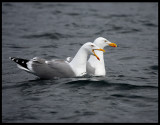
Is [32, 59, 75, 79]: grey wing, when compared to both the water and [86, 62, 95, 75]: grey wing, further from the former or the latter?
[86, 62, 95, 75]: grey wing

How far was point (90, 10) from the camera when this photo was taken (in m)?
22.2

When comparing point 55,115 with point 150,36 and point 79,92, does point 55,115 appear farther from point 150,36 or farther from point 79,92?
point 150,36

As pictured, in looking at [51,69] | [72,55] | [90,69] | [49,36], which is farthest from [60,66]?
[49,36]

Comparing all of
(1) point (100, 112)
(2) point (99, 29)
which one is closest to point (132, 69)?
(1) point (100, 112)

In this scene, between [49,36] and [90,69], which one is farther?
[49,36]

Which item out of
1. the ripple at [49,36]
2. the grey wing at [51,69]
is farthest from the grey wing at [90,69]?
the ripple at [49,36]

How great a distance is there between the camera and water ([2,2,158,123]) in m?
6.77

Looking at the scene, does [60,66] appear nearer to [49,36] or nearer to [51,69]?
[51,69]

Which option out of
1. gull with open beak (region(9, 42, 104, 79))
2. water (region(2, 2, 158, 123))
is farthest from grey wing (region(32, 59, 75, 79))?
water (region(2, 2, 158, 123))

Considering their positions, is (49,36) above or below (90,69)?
above

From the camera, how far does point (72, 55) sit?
12219mm

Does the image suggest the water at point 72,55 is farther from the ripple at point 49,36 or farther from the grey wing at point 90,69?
the grey wing at point 90,69

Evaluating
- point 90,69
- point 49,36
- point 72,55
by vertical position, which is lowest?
point 90,69

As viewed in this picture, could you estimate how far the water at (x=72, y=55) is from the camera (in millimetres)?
6766
